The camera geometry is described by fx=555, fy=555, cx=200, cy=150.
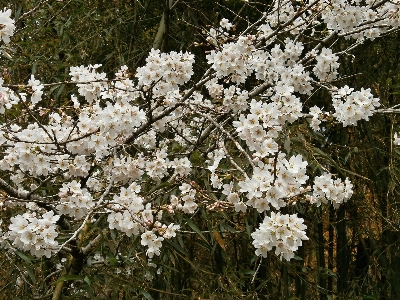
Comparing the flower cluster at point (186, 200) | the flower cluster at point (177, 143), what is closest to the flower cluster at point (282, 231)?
the flower cluster at point (177, 143)

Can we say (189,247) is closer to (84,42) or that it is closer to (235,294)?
(235,294)

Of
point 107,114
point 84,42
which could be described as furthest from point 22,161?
point 84,42

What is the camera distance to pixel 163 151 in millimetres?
1940

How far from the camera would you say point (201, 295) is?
202 cm

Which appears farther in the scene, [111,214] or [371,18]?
[371,18]

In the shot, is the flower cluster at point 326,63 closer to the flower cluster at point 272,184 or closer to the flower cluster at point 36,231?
the flower cluster at point 272,184

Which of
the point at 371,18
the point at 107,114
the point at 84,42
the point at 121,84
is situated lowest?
the point at 107,114

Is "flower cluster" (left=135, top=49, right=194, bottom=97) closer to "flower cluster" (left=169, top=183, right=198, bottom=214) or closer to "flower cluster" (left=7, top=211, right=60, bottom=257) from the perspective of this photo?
"flower cluster" (left=169, top=183, right=198, bottom=214)

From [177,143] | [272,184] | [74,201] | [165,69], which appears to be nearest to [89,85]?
[165,69]

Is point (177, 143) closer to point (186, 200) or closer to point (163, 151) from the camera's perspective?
point (163, 151)

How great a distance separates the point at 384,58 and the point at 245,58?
56.6 inches

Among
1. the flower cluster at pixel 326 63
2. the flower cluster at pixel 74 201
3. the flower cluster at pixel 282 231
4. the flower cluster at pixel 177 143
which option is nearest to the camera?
the flower cluster at pixel 282 231

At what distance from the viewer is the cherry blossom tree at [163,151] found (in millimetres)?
1391

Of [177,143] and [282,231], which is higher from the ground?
[177,143]
